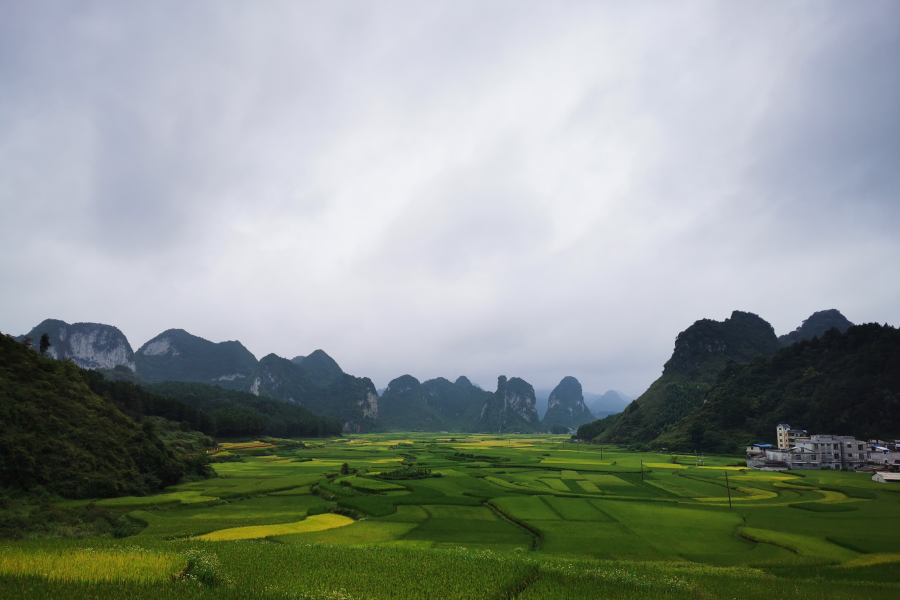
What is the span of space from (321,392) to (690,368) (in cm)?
14643

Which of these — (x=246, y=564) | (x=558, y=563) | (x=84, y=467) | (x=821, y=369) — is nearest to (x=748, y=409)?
(x=821, y=369)

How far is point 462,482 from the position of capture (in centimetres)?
3997

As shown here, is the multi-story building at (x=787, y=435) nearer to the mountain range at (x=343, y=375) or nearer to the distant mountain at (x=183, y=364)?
the mountain range at (x=343, y=375)

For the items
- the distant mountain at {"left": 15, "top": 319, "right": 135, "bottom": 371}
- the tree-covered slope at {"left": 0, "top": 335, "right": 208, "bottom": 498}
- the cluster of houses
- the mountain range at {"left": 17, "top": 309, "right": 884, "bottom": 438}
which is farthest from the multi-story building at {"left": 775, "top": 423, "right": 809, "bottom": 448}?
the distant mountain at {"left": 15, "top": 319, "right": 135, "bottom": 371}

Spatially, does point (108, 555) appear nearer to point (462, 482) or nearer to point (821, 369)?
point (462, 482)

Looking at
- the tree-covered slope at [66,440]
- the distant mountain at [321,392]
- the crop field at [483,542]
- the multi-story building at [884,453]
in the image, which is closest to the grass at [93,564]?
the crop field at [483,542]

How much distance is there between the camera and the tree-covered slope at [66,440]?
25438 mm

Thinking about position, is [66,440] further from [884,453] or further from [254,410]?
[254,410]

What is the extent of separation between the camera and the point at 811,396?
67.1 meters

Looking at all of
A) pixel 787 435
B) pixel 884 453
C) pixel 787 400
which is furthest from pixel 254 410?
pixel 884 453

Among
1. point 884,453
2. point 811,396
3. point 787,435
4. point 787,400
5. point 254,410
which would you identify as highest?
point 811,396

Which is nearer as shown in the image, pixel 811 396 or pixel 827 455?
pixel 827 455

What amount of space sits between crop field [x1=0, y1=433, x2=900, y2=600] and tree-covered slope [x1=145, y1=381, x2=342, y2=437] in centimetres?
5505

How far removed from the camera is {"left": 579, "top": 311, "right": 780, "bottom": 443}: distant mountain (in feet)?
320
